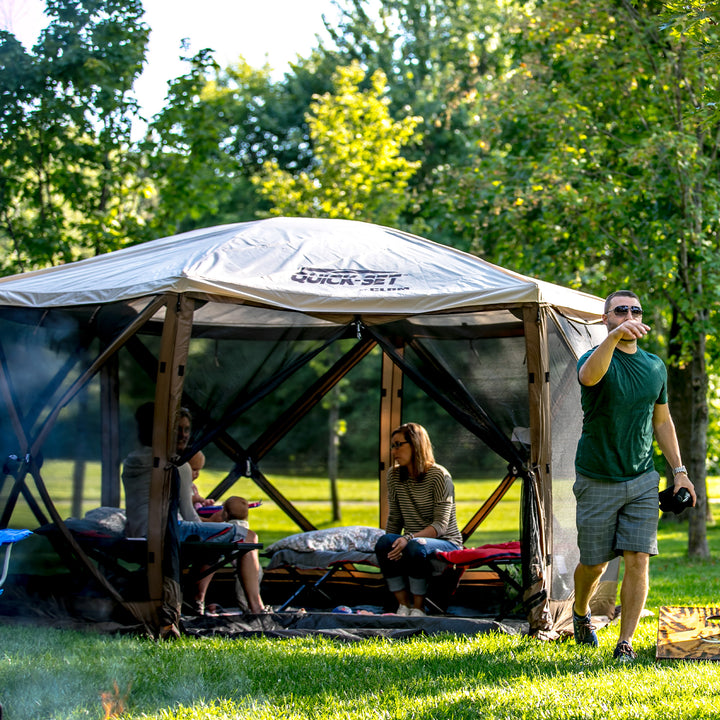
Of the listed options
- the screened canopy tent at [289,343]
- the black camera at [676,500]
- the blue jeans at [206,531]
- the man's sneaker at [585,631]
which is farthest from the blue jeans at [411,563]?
the black camera at [676,500]

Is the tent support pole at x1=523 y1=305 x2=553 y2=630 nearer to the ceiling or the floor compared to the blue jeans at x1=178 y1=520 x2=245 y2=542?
nearer to the ceiling

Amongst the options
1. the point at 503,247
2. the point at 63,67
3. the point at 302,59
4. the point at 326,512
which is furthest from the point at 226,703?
the point at 302,59

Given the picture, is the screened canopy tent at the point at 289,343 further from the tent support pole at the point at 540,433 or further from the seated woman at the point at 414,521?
the seated woman at the point at 414,521

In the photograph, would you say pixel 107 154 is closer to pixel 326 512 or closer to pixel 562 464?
pixel 562 464

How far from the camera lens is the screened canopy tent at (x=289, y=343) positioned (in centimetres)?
501

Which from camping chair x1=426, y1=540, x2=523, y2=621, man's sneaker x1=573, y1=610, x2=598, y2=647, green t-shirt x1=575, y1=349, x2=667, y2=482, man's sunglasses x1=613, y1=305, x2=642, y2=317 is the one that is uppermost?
man's sunglasses x1=613, y1=305, x2=642, y2=317

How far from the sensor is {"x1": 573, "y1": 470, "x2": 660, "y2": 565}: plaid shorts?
4.24 meters

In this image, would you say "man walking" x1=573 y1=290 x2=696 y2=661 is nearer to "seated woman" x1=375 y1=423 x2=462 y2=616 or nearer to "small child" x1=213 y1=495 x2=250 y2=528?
"seated woman" x1=375 y1=423 x2=462 y2=616

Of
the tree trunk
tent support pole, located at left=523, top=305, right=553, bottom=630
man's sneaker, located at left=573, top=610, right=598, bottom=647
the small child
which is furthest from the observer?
the tree trunk

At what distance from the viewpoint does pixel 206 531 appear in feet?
18.2

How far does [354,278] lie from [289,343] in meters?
1.42

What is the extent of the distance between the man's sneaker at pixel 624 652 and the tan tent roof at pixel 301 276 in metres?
1.80

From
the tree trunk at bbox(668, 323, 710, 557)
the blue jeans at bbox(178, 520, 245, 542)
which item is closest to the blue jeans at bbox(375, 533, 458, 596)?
the blue jeans at bbox(178, 520, 245, 542)

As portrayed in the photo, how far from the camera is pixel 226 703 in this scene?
11.5 feet
